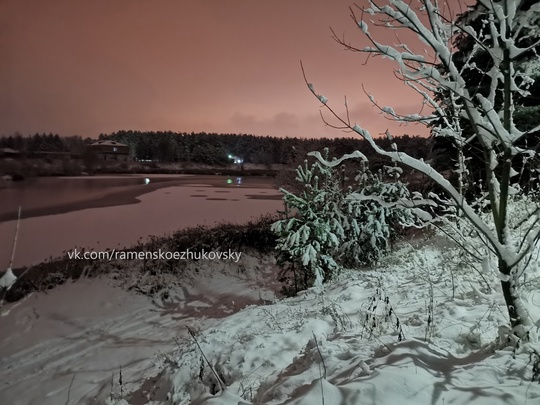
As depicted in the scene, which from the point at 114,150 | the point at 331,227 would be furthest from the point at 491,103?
the point at 114,150

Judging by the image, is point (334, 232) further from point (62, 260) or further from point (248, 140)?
point (248, 140)

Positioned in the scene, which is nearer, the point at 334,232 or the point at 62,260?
the point at 334,232

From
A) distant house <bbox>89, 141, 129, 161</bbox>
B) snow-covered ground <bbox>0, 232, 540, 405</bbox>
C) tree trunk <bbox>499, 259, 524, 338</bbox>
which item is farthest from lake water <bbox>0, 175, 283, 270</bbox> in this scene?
tree trunk <bbox>499, 259, 524, 338</bbox>

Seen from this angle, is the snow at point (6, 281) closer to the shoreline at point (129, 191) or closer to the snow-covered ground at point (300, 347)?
the snow-covered ground at point (300, 347)

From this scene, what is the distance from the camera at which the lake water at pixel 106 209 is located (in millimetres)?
10789

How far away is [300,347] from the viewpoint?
3.84 meters

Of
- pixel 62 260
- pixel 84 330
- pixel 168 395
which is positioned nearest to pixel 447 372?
pixel 168 395

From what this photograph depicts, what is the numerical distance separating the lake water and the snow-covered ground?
2.79 metres

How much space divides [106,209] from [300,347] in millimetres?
16322

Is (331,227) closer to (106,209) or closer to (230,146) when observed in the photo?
(106,209)

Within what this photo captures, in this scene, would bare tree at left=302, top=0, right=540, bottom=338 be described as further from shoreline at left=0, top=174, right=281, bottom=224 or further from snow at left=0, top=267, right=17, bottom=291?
shoreline at left=0, top=174, right=281, bottom=224

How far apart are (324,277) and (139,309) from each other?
555 cm

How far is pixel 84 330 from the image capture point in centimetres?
833

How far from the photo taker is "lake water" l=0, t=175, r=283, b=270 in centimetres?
1079
